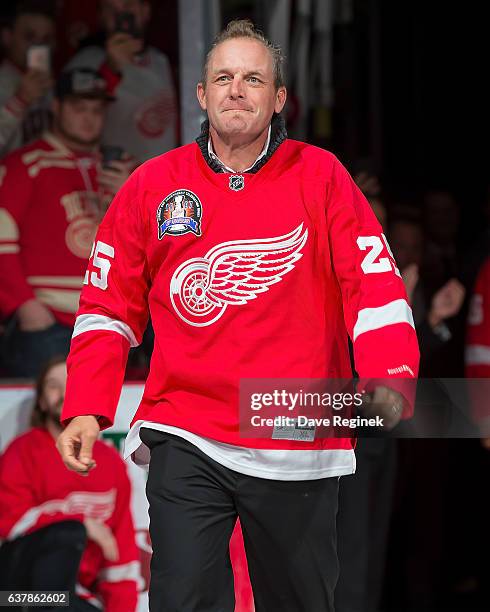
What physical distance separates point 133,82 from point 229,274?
2.41 m

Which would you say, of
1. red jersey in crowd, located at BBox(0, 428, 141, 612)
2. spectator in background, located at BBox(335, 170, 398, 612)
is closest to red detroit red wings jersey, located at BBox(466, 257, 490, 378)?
spectator in background, located at BBox(335, 170, 398, 612)

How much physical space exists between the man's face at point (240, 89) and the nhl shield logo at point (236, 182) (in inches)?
3.8

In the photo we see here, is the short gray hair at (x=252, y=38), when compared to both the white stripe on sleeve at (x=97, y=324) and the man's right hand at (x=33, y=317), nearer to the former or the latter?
the white stripe on sleeve at (x=97, y=324)

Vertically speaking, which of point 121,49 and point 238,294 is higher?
point 121,49

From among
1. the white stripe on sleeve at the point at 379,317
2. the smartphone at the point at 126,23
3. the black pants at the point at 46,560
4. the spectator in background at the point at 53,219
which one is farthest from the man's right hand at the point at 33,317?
the white stripe on sleeve at the point at 379,317

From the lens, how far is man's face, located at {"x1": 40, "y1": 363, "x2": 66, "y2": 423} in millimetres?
4375

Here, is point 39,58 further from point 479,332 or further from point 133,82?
point 479,332

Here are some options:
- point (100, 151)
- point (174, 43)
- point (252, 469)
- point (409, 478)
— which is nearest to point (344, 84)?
point (174, 43)

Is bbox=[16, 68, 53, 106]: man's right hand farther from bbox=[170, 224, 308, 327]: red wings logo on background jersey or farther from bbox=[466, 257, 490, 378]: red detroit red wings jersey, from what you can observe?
bbox=[170, 224, 308, 327]: red wings logo on background jersey

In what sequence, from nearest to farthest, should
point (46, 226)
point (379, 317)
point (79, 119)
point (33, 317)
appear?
point (379, 317) → point (33, 317) → point (46, 226) → point (79, 119)

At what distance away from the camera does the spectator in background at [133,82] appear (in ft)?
17.0

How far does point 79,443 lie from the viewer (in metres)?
2.98

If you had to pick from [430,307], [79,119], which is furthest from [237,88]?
[79,119]

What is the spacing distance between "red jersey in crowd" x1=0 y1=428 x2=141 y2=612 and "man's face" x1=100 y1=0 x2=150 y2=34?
5.96 feet
